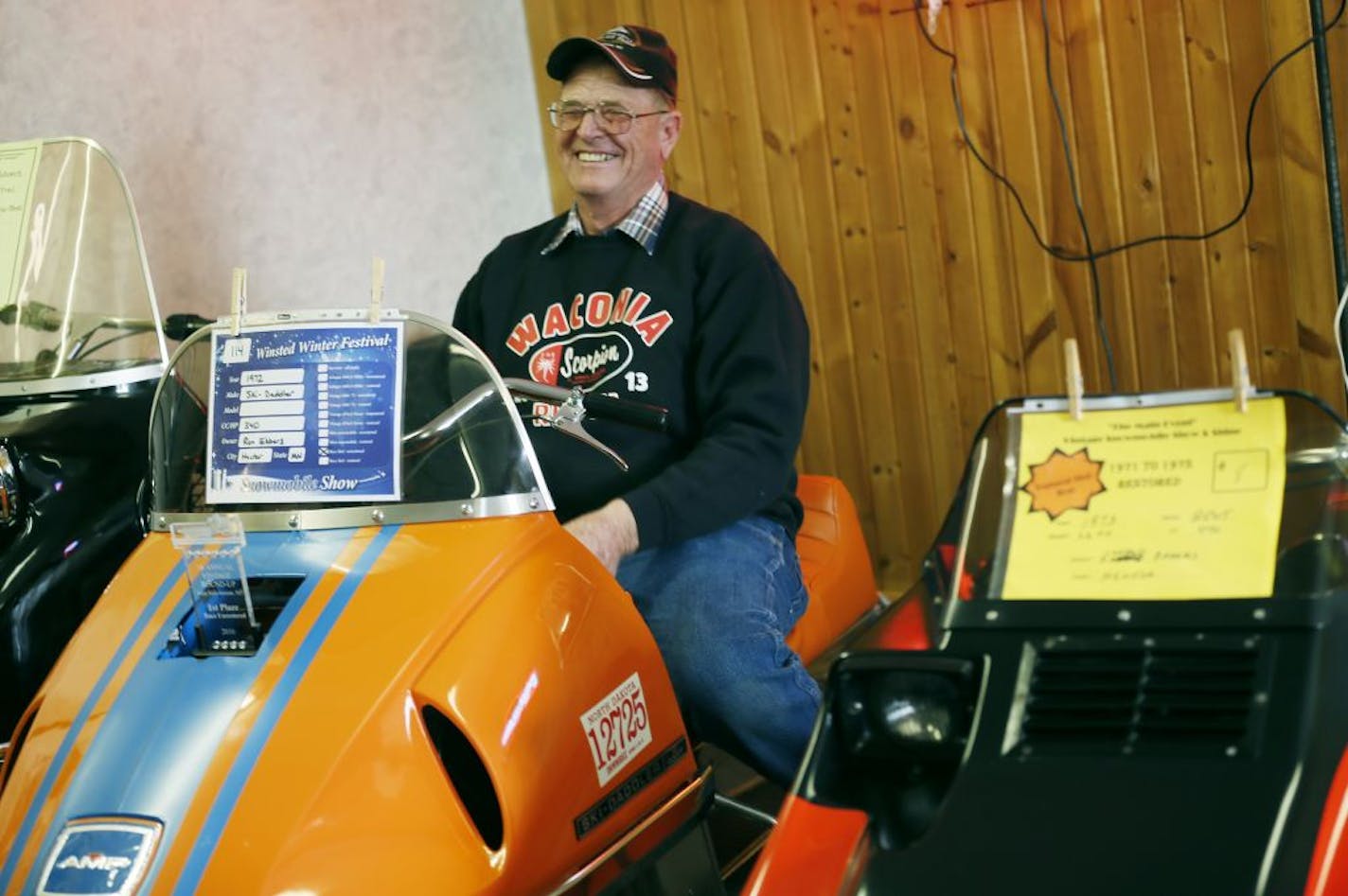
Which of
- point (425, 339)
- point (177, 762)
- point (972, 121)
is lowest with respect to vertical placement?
point (177, 762)

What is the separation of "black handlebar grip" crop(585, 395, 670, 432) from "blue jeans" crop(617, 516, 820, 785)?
279 millimetres

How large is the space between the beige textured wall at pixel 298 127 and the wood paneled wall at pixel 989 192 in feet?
1.14

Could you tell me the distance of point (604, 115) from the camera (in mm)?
2523

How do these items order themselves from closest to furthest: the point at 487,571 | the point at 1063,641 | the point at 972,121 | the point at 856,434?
the point at 1063,641 < the point at 487,571 < the point at 972,121 < the point at 856,434

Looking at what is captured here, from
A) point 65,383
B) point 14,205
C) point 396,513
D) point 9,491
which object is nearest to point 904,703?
point 396,513

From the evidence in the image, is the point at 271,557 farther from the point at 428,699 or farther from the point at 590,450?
the point at 590,450

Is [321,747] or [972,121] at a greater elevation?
[972,121]

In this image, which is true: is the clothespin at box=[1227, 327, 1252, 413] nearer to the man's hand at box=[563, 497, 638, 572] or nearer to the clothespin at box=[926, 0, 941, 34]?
the man's hand at box=[563, 497, 638, 572]

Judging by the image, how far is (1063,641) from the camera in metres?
1.40

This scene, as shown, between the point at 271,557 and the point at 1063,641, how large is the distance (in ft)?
3.01

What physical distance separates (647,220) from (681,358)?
26 centimetres

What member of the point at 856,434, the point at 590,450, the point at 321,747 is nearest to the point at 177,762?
the point at 321,747

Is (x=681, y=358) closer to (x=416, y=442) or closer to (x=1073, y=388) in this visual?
(x=416, y=442)

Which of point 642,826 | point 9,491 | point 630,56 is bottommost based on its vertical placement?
point 642,826
